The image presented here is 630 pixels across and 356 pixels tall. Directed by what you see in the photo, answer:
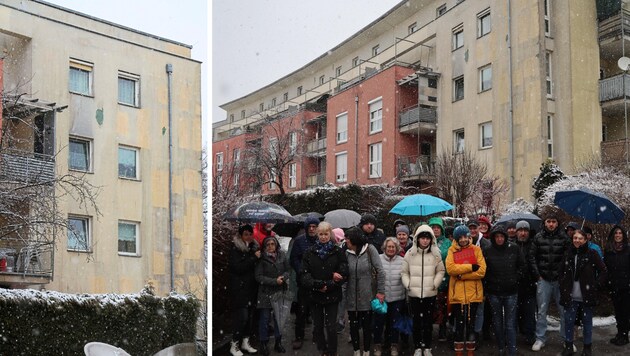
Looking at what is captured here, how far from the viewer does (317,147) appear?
474 cm

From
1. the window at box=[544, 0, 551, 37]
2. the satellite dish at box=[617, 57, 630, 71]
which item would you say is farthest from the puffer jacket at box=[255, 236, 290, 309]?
the satellite dish at box=[617, 57, 630, 71]

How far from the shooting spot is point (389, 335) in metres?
4.23

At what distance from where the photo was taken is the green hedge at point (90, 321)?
3.74 metres

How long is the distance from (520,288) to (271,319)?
1.40 m

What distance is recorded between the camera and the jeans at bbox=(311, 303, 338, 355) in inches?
161

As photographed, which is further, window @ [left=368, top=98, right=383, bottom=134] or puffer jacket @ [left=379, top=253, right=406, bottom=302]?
window @ [left=368, top=98, right=383, bottom=134]

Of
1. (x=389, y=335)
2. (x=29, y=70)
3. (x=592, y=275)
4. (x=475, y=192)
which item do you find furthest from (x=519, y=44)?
(x=29, y=70)

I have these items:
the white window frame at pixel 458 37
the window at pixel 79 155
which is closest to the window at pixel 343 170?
the white window frame at pixel 458 37

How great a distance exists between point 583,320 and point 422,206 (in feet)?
3.44

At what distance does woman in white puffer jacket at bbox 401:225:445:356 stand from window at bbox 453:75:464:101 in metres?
0.74

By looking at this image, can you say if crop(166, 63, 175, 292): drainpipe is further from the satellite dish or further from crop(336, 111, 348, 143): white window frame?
the satellite dish

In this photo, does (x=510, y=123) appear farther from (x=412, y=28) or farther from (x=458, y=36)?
(x=412, y=28)

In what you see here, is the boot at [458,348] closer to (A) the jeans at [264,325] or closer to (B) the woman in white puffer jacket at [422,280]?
(B) the woman in white puffer jacket at [422,280]

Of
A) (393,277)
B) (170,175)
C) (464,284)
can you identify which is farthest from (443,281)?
(170,175)
